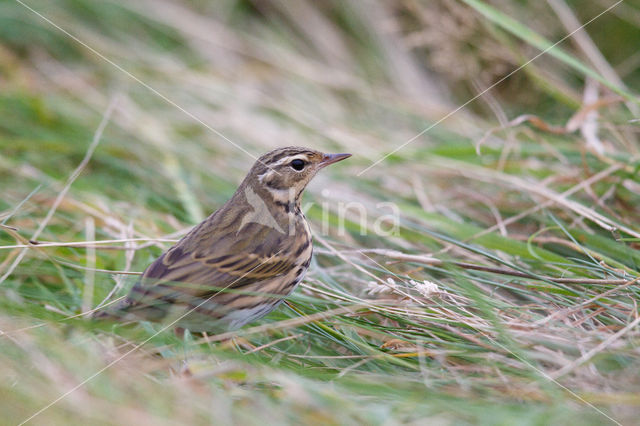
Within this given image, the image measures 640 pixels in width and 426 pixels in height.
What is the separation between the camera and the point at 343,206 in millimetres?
4465

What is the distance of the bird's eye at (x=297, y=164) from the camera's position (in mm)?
3500

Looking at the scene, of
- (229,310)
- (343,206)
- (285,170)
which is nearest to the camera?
(229,310)

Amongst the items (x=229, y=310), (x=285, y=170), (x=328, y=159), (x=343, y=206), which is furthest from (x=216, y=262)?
(x=343, y=206)

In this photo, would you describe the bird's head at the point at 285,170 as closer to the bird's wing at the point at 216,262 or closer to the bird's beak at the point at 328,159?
the bird's beak at the point at 328,159

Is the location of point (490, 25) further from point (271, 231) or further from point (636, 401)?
point (636, 401)

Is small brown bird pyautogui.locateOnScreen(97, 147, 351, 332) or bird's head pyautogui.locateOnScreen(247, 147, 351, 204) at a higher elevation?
bird's head pyautogui.locateOnScreen(247, 147, 351, 204)

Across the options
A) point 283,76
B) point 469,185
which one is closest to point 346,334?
point 469,185

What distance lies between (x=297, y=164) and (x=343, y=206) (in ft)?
3.32

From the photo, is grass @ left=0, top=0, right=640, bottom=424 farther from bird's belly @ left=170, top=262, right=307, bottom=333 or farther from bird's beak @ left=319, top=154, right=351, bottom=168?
bird's beak @ left=319, top=154, right=351, bottom=168

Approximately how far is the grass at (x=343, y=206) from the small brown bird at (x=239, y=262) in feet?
0.39

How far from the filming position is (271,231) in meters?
3.29

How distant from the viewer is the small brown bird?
2869 mm

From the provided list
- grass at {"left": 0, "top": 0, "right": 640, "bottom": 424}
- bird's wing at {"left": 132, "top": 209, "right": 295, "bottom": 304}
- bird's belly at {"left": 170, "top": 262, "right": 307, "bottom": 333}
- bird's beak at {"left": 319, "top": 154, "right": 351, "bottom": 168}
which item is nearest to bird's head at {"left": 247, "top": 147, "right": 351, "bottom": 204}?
bird's beak at {"left": 319, "top": 154, "right": 351, "bottom": 168}

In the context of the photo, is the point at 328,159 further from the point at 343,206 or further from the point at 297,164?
the point at 343,206
